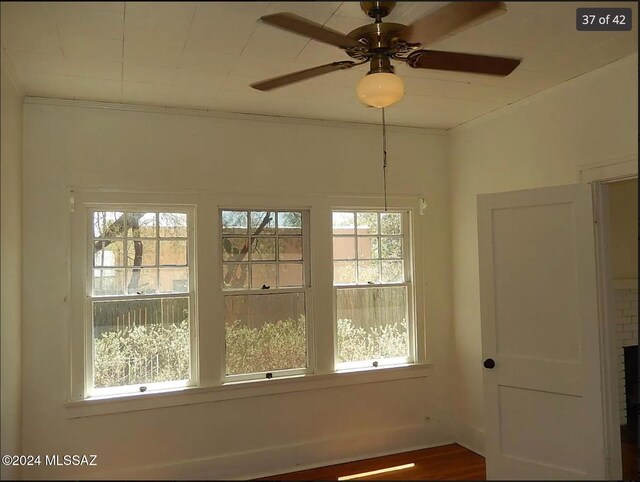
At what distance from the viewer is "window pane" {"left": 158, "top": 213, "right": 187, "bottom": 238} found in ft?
11.2

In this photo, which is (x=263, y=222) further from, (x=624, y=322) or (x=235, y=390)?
(x=624, y=322)

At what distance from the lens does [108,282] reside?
3.27 m

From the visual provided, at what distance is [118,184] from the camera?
3.24 meters

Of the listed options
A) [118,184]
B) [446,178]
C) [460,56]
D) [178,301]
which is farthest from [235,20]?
[446,178]

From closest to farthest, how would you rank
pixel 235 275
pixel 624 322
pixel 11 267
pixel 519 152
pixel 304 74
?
1. pixel 304 74
2. pixel 11 267
3. pixel 519 152
4. pixel 235 275
5. pixel 624 322

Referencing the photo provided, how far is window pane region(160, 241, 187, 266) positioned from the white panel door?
2077 mm

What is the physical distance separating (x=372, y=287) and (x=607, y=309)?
1.69 m

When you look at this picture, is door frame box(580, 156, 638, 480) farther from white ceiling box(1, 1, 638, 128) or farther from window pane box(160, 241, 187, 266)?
window pane box(160, 241, 187, 266)

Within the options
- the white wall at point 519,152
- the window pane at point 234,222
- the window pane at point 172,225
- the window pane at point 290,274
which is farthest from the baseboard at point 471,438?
the window pane at point 172,225

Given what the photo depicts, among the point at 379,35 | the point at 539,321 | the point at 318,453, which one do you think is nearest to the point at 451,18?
the point at 379,35

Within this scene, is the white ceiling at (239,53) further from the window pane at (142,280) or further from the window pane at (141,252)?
the window pane at (142,280)

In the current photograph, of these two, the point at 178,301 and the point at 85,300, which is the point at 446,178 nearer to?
the point at 178,301

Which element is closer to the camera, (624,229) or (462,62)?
(462,62)

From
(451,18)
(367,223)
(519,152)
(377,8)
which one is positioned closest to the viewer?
(451,18)
